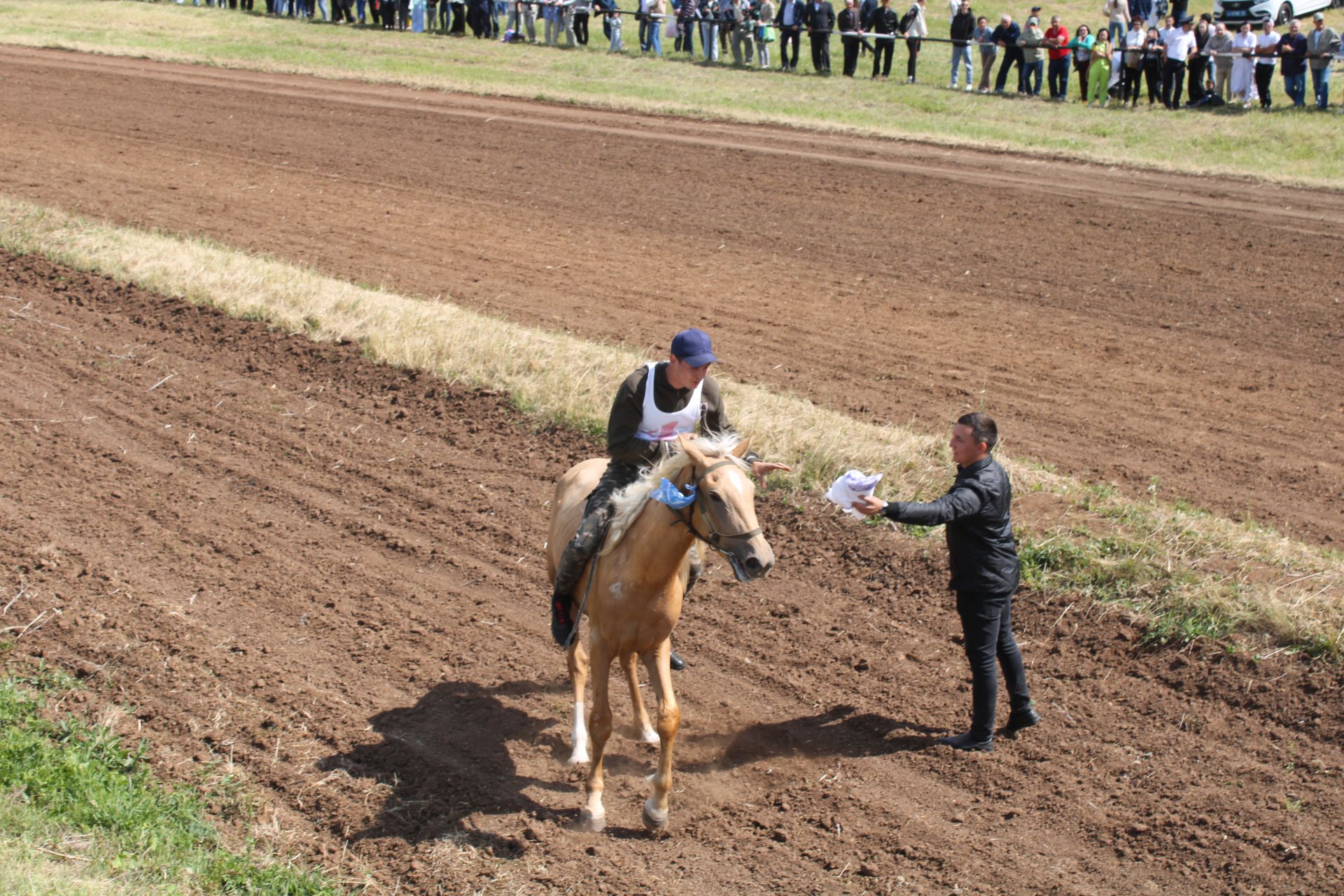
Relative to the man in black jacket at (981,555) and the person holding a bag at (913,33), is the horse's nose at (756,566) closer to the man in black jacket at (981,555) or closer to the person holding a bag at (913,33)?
the man in black jacket at (981,555)

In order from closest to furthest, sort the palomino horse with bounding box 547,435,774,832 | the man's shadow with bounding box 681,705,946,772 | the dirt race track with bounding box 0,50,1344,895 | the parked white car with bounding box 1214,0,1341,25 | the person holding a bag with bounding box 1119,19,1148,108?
the palomino horse with bounding box 547,435,774,832 < the dirt race track with bounding box 0,50,1344,895 < the man's shadow with bounding box 681,705,946,772 < the person holding a bag with bounding box 1119,19,1148,108 < the parked white car with bounding box 1214,0,1341,25

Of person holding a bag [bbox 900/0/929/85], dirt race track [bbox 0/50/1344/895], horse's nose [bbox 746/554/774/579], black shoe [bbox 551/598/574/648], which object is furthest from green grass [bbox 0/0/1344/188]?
horse's nose [bbox 746/554/774/579]

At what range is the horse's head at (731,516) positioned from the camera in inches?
218

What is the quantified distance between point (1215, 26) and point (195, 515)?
25.5m

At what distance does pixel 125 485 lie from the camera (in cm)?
1009

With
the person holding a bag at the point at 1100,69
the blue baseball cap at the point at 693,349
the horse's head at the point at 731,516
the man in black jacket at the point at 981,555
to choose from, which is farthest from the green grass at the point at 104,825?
the person holding a bag at the point at 1100,69

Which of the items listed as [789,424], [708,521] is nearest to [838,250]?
[789,424]

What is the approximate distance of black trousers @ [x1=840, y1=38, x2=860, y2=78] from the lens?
102 feet

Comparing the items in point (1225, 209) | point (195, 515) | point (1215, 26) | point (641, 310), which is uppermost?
point (1215, 26)

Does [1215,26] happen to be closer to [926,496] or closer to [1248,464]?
[1248,464]

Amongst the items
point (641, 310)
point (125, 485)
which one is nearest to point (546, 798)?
point (125, 485)

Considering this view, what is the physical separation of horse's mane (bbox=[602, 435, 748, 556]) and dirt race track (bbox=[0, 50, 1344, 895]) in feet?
5.52

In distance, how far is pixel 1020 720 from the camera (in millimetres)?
7367

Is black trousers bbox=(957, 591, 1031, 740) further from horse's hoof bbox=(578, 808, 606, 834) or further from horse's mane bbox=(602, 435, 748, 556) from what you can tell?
horse's hoof bbox=(578, 808, 606, 834)
